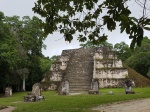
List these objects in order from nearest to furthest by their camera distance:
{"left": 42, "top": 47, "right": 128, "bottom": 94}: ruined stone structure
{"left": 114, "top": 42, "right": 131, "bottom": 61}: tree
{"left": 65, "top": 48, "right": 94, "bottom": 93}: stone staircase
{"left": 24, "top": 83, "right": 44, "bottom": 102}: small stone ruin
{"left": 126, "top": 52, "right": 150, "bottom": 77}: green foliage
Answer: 1. {"left": 24, "top": 83, "right": 44, "bottom": 102}: small stone ruin
2. {"left": 65, "top": 48, "right": 94, "bottom": 93}: stone staircase
3. {"left": 42, "top": 47, "right": 128, "bottom": 94}: ruined stone structure
4. {"left": 126, "top": 52, "right": 150, "bottom": 77}: green foliage
5. {"left": 114, "top": 42, "right": 131, "bottom": 61}: tree

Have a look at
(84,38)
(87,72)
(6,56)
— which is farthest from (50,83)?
(84,38)

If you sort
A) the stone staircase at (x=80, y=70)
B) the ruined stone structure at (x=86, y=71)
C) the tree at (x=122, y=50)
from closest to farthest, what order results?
the stone staircase at (x=80, y=70) < the ruined stone structure at (x=86, y=71) < the tree at (x=122, y=50)

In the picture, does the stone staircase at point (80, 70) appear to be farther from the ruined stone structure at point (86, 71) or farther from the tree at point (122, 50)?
the tree at point (122, 50)

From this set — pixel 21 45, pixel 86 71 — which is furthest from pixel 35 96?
pixel 21 45

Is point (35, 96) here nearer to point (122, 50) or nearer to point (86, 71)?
point (86, 71)

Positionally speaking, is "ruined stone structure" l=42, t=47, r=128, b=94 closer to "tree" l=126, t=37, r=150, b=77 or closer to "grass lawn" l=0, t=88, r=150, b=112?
"grass lawn" l=0, t=88, r=150, b=112

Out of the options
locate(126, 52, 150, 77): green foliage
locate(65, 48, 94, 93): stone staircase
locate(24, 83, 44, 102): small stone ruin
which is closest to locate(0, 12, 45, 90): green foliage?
locate(65, 48, 94, 93): stone staircase

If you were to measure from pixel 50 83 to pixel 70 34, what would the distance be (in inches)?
668

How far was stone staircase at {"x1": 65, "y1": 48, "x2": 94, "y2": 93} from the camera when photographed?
21203 millimetres

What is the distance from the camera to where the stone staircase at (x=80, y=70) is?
21.2 m

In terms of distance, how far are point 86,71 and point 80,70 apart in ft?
2.22

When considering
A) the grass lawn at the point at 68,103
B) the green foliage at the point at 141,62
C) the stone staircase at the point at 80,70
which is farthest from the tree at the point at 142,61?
the grass lawn at the point at 68,103

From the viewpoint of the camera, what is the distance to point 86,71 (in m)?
24.3

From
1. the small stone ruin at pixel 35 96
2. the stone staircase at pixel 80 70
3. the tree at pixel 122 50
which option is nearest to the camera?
the small stone ruin at pixel 35 96
